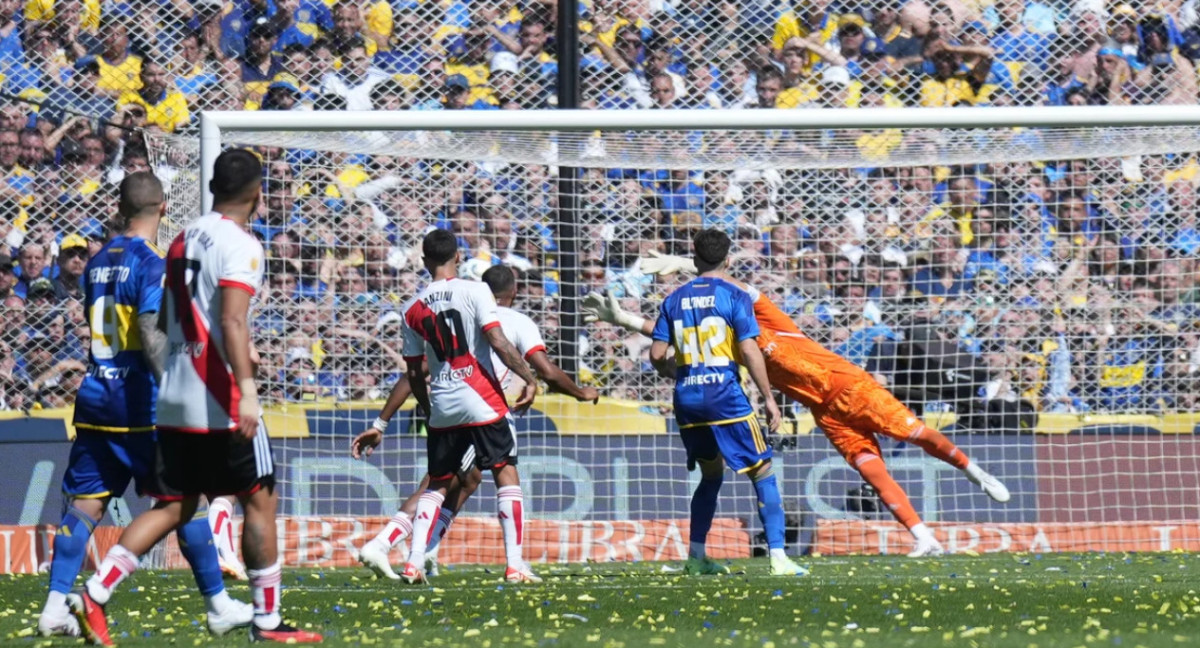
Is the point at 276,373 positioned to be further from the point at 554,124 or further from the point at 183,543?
the point at 183,543

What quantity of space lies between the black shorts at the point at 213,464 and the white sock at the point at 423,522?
302 cm

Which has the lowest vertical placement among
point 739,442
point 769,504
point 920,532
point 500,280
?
point 920,532

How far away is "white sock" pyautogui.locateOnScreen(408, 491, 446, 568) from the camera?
26.7 feet

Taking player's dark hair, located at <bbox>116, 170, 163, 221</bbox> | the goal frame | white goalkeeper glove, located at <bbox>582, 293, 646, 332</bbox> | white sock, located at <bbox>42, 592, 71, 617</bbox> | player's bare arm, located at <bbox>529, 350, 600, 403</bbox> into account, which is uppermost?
the goal frame

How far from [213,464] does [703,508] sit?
4.13 m

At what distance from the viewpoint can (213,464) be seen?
5086 mm

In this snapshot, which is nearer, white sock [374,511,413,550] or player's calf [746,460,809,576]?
white sock [374,511,413,550]

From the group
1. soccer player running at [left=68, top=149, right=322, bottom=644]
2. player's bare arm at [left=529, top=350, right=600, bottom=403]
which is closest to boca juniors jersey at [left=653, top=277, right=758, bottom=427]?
player's bare arm at [left=529, top=350, right=600, bottom=403]

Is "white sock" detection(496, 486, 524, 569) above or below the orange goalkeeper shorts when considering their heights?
below

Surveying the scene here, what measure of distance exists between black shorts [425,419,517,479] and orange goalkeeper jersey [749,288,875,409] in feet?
7.48

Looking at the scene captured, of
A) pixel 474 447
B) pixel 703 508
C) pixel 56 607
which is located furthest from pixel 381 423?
pixel 56 607

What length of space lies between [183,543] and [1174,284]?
9.41 m

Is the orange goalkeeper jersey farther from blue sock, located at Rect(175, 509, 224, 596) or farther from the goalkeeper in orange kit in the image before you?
blue sock, located at Rect(175, 509, 224, 596)

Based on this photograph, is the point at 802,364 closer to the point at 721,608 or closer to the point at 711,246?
the point at 711,246
